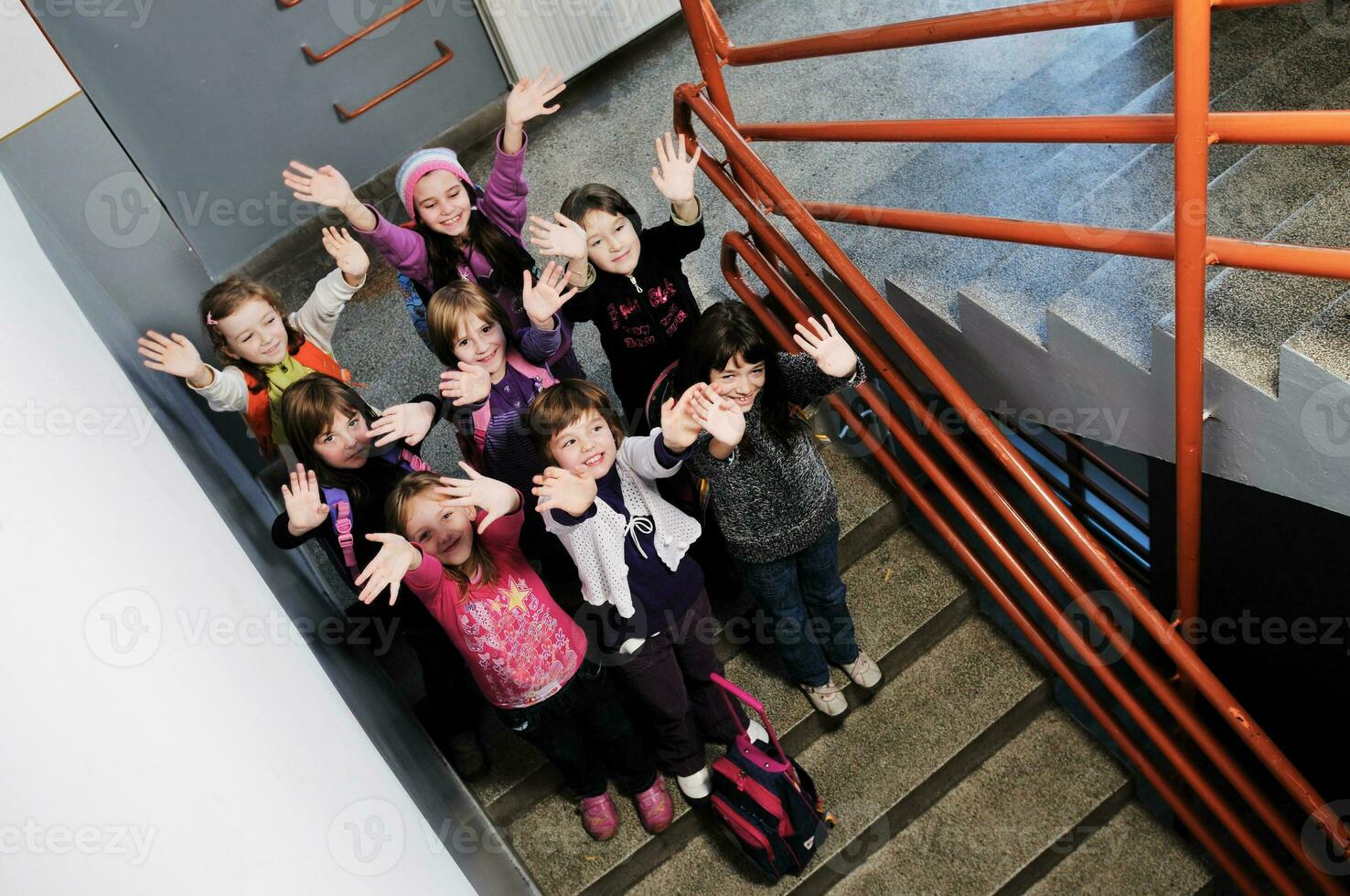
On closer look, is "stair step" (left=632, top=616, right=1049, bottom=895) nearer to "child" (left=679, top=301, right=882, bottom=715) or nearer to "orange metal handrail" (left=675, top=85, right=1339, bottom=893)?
"child" (left=679, top=301, right=882, bottom=715)

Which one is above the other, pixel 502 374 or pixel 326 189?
pixel 326 189

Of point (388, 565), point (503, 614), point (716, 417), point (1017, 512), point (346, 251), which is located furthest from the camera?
point (346, 251)

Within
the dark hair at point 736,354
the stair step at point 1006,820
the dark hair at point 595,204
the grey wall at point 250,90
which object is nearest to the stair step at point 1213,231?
the dark hair at point 736,354

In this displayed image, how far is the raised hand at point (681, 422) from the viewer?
88.4 inches

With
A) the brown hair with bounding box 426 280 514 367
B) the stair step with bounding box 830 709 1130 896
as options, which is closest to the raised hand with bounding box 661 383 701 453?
the brown hair with bounding box 426 280 514 367

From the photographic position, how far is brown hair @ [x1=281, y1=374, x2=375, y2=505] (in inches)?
96.2

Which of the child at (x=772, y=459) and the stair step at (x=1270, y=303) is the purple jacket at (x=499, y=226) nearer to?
the child at (x=772, y=459)

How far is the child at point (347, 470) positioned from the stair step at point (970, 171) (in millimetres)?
1251

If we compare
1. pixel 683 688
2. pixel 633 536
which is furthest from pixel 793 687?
pixel 633 536

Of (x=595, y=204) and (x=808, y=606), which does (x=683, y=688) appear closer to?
(x=808, y=606)

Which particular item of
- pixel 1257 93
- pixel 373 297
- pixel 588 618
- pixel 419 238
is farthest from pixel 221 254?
pixel 1257 93

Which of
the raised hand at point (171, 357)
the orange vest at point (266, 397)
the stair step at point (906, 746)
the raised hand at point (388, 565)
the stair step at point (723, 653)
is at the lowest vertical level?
the stair step at point (906, 746)

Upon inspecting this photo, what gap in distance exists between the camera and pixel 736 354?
238 cm

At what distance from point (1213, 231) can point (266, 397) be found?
2.09 metres
